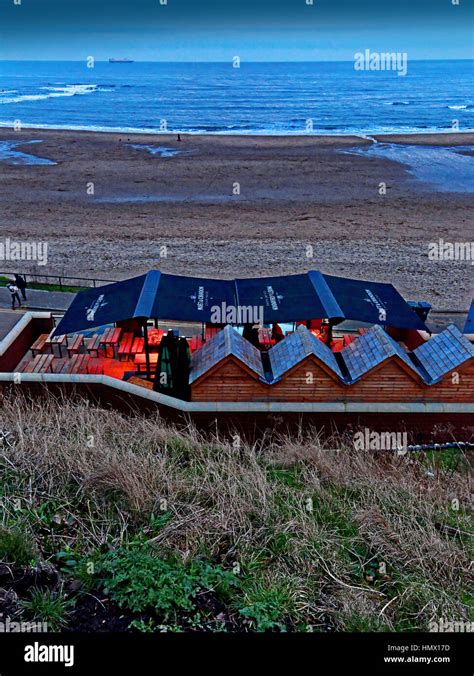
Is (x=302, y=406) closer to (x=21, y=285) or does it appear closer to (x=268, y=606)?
(x=268, y=606)

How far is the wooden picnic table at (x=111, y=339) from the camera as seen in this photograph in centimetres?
1231

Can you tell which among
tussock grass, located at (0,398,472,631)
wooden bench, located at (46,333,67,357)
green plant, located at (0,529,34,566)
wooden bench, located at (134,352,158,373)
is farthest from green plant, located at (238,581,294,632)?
wooden bench, located at (46,333,67,357)

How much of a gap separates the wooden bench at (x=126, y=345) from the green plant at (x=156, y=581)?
281 inches

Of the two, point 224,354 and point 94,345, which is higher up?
point 224,354

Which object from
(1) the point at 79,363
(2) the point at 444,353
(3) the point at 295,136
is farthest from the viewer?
(3) the point at 295,136

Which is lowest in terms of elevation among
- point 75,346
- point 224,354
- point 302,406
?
point 302,406

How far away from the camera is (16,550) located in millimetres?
5246

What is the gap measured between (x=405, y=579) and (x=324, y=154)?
1993 inches

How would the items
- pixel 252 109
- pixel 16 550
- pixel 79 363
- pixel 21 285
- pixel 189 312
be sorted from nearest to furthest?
1. pixel 16 550
2. pixel 189 312
3. pixel 79 363
4. pixel 21 285
5. pixel 252 109

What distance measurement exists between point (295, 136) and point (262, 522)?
6076cm

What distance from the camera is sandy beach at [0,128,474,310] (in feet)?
78.4

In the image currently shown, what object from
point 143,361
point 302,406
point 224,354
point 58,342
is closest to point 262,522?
point 302,406

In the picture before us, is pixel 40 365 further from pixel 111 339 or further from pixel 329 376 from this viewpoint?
pixel 329 376

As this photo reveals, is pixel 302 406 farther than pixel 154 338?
No
